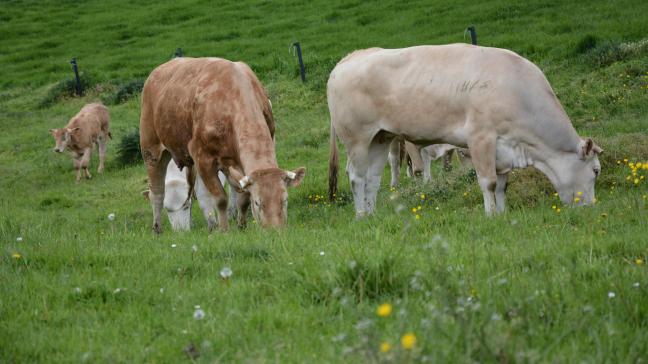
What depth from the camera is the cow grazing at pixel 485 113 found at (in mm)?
8500

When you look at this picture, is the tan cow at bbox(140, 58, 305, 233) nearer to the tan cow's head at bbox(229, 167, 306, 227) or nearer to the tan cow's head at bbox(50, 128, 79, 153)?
the tan cow's head at bbox(229, 167, 306, 227)

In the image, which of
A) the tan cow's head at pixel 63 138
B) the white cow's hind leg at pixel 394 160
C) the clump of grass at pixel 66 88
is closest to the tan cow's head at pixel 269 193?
the white cow's hind leg at pixel 394 160

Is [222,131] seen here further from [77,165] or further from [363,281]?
[77,165]

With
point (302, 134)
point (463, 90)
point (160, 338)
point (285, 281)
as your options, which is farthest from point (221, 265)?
point (302, 134)

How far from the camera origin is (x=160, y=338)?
151 inches

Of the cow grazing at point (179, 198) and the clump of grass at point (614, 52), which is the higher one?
the clump of grass at point (614, 52)

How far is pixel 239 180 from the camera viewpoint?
26.6 feet

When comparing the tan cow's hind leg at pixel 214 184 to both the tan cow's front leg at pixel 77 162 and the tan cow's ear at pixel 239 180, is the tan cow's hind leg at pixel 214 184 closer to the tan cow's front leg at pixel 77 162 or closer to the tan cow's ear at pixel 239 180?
the tan cow's ear at pixel 239 180

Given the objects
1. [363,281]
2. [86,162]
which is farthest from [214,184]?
[86,162]

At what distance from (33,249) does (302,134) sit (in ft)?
43.7

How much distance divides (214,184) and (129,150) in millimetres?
12677

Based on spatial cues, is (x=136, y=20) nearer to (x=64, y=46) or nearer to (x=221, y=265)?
(x=64, y=46)

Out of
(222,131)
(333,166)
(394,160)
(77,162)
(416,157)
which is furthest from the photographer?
(77,162)

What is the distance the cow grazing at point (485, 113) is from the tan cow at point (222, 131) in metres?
1.11
